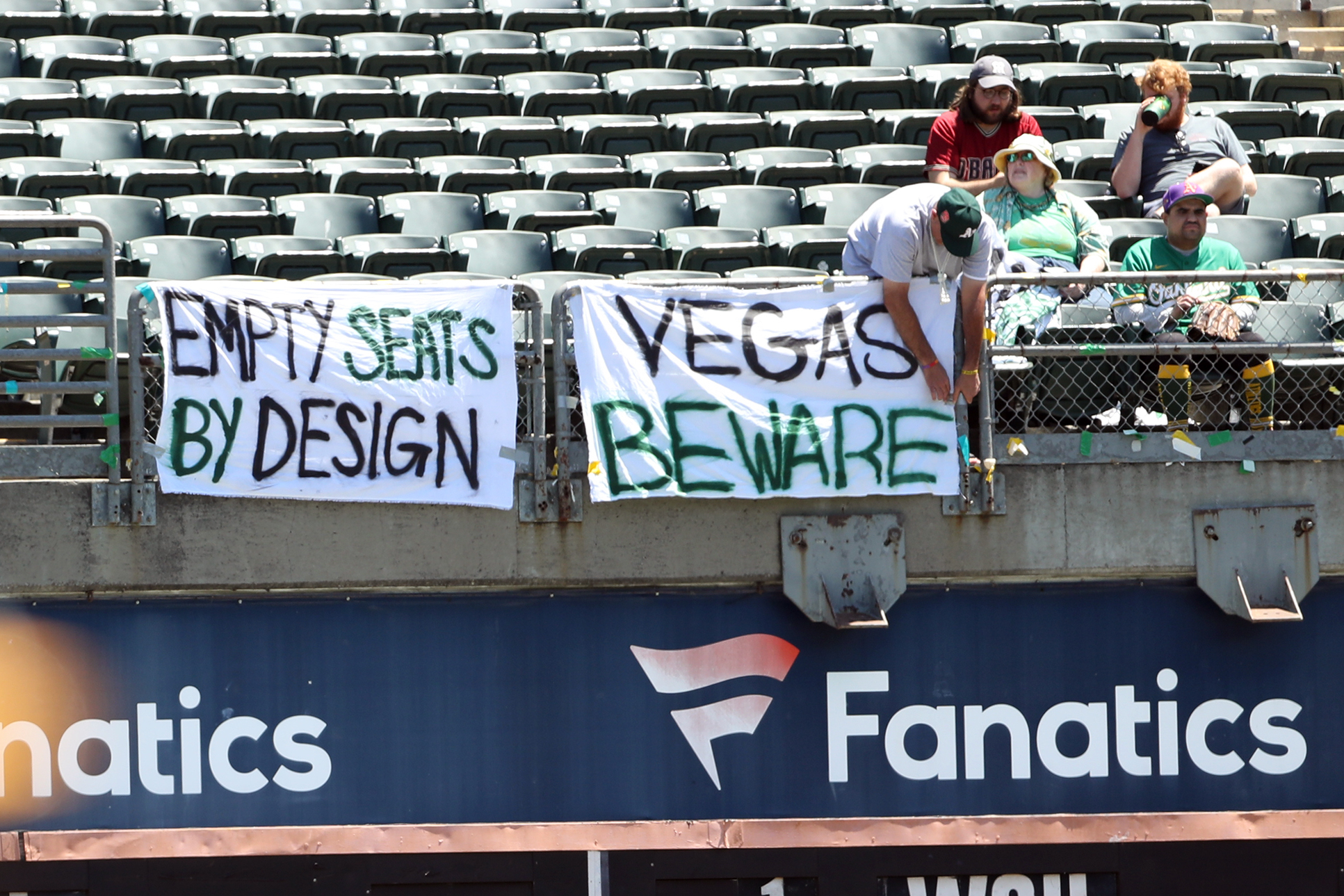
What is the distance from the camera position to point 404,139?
1030 centimetres

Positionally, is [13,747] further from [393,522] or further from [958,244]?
[958,244]

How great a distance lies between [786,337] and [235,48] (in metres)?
7.30

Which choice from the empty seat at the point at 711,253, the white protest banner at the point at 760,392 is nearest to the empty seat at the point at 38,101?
the empty seat at the point at 711,253

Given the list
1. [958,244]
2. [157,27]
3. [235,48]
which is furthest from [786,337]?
[157,27]

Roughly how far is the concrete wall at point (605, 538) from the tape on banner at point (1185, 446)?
73mm

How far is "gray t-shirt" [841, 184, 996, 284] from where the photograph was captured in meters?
5.98

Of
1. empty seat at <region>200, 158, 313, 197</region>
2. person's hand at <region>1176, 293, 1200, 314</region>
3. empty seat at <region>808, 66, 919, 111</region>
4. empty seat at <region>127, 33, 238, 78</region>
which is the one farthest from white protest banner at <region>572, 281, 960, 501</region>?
empty seat at <region>127, 33, 238, 78</region>

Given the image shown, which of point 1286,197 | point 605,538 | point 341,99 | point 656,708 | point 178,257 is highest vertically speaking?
point 341,99

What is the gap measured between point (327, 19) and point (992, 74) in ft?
21.5

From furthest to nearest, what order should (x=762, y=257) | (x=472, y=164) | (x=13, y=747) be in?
1. (x=472, y=164)
2. (x=762, y=257)
3. (x=13, y=747)

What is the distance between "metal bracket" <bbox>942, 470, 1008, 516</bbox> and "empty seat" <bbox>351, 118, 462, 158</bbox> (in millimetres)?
5416

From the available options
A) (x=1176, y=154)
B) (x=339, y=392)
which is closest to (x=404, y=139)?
(x=339, y=392)

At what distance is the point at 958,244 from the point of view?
5812 millimetres

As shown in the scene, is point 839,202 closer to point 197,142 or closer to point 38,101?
point 197,142
